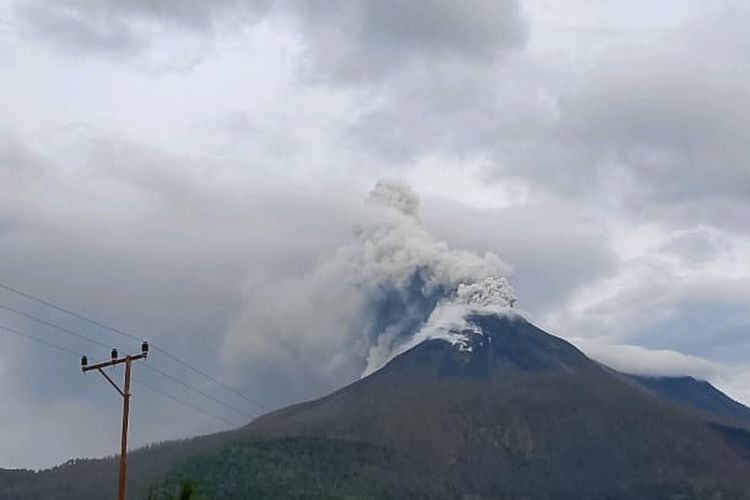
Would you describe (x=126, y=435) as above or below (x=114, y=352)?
below

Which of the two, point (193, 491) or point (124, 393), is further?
point (124, 393)

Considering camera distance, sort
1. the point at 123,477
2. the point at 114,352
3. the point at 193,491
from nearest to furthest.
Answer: the point at 193,491, the point at 123,477, the point at 114,352

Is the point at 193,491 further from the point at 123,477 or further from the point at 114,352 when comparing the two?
the point at 114,352

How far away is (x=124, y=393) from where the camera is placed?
50.3m

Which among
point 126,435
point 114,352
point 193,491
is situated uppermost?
point 114,352

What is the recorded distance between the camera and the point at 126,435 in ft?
163

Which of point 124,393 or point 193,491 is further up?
point 124,393

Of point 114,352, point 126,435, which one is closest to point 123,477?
point 126,435

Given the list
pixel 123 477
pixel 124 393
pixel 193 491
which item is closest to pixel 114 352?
pixel 124 393

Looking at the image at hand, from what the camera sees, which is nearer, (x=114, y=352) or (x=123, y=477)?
(x=123, y=477)

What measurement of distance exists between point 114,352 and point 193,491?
9.41 meters

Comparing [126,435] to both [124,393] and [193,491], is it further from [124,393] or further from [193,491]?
[193,491]

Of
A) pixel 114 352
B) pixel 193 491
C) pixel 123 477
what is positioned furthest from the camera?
pixel 114 352

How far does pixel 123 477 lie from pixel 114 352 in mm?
5652
